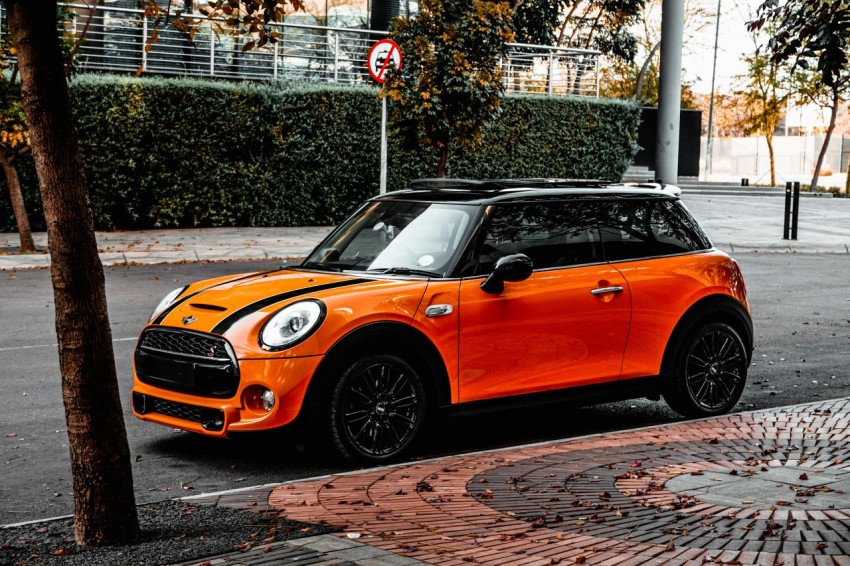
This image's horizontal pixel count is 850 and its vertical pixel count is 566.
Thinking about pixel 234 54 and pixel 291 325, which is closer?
pixel 291 325

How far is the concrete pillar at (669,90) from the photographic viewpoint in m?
24.9

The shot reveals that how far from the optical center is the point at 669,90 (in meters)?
25.3

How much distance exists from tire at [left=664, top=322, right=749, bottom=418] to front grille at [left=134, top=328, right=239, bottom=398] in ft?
10.9

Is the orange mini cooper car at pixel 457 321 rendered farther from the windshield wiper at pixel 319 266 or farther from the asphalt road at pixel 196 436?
the asphalt road at pixel 196 436

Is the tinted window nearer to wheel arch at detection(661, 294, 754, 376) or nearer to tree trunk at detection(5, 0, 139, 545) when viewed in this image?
wheel arch at detection(661, 294, 754, 376)

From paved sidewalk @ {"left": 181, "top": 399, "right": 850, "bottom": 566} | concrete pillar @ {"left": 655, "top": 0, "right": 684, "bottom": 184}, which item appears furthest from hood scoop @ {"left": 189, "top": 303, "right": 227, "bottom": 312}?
concrete pillar @ {"left": 655, "top": 0, "right": 684, "bottom": 184}

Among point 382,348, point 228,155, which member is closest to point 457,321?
point 382,348

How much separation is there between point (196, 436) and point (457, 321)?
200 cm

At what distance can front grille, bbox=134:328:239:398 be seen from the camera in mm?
6703

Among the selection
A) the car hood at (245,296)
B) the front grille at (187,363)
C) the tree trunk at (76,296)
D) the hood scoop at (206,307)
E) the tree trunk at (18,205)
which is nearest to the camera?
the tree trunk at (76,296)

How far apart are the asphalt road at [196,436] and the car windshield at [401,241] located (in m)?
1.06

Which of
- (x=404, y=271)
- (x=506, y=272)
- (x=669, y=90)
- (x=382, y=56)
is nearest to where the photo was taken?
(x=506, y=272)

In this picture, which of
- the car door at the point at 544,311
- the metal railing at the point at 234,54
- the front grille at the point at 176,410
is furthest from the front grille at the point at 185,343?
the metal railing at the point at 234,54

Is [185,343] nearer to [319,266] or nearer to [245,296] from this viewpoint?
[245,296]
